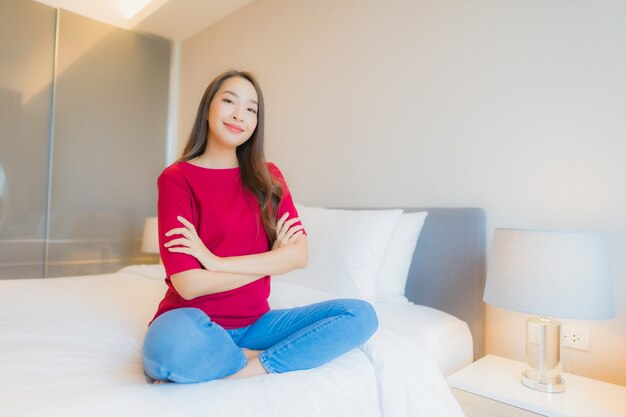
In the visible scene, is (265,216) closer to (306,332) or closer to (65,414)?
(306,332)

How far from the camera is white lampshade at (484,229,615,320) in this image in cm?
122

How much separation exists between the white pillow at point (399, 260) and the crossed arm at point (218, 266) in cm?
68

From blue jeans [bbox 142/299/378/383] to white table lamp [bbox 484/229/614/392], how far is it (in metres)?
A: 0.50

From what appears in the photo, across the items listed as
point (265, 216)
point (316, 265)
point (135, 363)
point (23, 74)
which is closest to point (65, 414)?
point (135, 363)

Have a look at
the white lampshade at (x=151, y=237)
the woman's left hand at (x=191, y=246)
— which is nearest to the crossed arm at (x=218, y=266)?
the woman's left hand at (x=191, y=246)

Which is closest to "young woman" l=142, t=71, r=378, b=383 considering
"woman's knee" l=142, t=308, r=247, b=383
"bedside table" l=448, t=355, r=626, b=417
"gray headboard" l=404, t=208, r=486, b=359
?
"woman's knee" l=142, t=308, r=247, b=383

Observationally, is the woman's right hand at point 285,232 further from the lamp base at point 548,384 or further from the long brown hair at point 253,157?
the lamp base at point 548,384

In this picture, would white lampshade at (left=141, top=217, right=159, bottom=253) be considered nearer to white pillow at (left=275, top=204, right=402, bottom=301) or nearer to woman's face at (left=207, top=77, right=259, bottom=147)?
white pillow at (left=275, top=204, right=402, bottom=301)

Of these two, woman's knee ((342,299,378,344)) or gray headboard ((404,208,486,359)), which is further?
gray headboard ((404,208,486,359))

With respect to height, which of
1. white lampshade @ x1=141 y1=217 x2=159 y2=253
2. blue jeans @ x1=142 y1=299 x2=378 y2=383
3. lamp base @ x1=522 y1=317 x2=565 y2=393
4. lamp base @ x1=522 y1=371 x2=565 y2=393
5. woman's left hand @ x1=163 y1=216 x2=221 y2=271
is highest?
woman's left hand @ x1=163 y1=216 x2=221 y2=271

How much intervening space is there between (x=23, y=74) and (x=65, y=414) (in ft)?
10.2

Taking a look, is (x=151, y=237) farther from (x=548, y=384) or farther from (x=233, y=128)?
(x=548, y=384)

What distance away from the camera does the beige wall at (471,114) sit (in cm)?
149

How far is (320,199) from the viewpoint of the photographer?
8.24 feet
